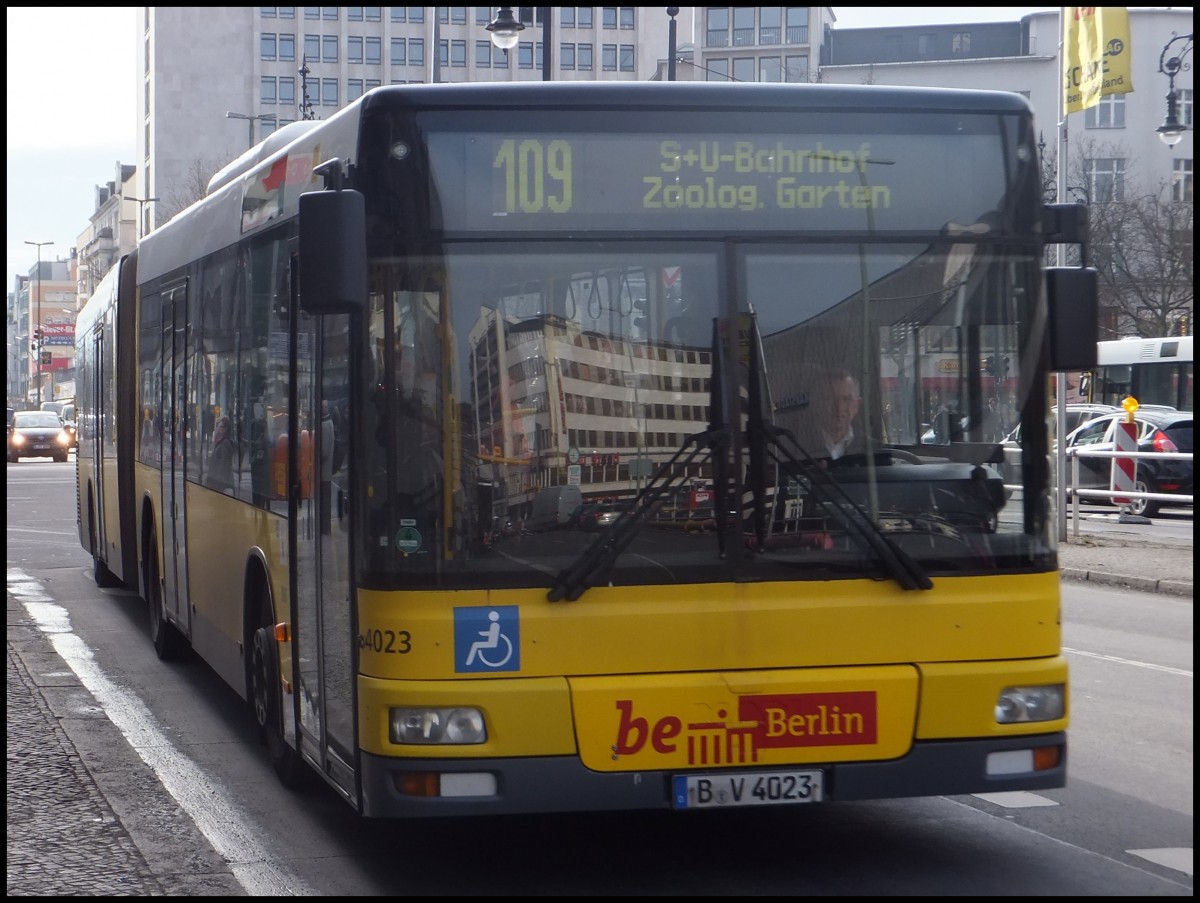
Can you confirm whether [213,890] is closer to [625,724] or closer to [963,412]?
[625,724]

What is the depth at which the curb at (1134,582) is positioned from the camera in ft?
53.9

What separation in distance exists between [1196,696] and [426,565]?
5.94 m

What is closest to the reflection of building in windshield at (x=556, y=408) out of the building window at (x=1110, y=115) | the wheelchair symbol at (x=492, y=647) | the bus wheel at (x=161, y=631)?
the wheelchair symbol at (x=492, y=647)

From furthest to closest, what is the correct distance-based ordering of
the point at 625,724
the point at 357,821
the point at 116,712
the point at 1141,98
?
the point at 1141,98, the point at 116,712, the point at 357,821, the point at 625,724

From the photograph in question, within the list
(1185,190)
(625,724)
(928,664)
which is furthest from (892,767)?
(1185,190)

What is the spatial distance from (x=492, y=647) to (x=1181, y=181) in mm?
83720

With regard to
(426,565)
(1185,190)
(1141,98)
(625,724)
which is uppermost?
(1141,98)

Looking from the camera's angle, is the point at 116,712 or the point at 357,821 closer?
the point at 357,821

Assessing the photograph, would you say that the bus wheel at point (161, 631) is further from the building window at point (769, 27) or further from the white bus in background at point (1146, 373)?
the building window at point (769, 27)

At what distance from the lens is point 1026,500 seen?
6020 mm

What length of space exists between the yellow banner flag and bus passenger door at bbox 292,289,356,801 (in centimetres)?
1337

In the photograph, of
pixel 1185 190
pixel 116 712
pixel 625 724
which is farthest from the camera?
pixel 1185 190

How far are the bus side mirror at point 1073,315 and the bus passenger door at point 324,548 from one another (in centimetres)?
246

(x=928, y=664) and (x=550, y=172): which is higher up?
(x=550, y=172)
